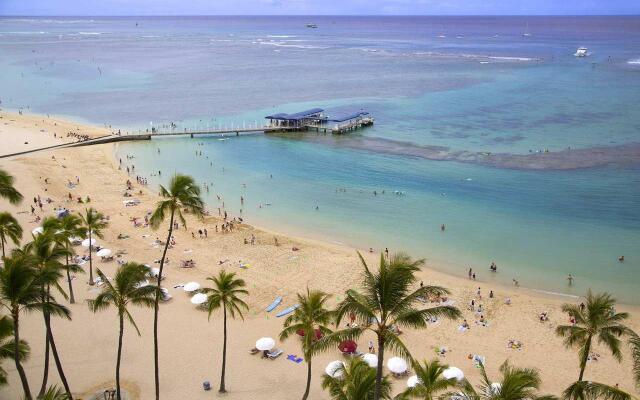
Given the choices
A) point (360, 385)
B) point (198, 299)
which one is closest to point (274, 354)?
point (198, 299)

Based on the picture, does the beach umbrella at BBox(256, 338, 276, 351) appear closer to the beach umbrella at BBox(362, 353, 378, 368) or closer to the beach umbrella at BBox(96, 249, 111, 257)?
the beach umbrella at BBox(362, 353, 378, 368)

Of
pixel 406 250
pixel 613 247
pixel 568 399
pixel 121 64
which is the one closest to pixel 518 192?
pixel 613 247

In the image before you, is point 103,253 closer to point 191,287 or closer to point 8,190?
point 191,287

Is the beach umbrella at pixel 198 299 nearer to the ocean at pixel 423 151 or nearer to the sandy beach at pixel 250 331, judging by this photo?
the sandy beach at pixel 250 331

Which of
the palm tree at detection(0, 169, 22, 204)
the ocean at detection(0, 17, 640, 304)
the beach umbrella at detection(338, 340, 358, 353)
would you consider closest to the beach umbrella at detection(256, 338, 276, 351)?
the beach umbrella at detection(338, 340, 358, 353)

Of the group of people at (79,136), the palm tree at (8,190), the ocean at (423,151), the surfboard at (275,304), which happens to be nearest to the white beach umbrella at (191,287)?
the surfboard at (275,304)

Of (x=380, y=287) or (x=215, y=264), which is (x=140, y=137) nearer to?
(x=215, y=264)
